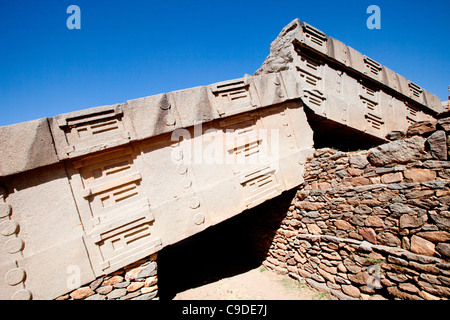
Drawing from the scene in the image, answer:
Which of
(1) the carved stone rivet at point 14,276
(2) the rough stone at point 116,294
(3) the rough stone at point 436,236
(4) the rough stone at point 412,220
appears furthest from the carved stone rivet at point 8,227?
(3) the rough stone at point 436,236

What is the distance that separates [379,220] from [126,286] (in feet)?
14.1

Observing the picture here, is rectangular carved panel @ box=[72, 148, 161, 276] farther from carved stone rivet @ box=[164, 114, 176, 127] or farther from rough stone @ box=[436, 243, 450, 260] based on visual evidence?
rough stone @ box=[436, 243, 450, 260]

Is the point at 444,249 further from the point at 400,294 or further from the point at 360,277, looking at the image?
the point at 360,277

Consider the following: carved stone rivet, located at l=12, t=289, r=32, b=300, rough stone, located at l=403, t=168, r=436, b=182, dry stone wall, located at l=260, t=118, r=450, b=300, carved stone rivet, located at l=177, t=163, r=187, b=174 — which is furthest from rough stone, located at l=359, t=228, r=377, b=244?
carved stone rivet, located at l=12, t=289, r=32, b=300

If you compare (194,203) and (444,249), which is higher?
(194,203)

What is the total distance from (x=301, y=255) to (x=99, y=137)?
467cm

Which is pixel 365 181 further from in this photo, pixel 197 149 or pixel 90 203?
pixel 90 203

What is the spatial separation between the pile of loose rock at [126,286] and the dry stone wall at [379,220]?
10.2ft

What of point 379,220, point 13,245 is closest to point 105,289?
point 13,245

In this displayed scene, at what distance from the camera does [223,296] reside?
4570 mm

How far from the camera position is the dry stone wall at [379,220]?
9.46 feet

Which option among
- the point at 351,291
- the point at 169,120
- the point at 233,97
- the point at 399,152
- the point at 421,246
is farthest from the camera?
the point at 233,97

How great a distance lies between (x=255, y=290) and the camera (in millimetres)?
4750

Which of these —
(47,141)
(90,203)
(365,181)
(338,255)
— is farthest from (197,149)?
(338,255)
